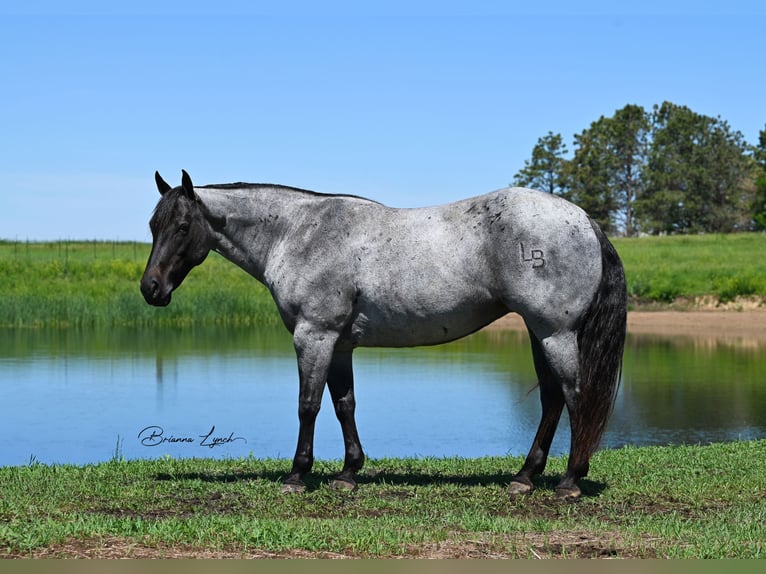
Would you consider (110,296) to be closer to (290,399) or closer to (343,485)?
(290,399)

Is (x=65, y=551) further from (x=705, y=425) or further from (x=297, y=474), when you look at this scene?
(x=705, y=425)

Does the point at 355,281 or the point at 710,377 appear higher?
the point at 355,281

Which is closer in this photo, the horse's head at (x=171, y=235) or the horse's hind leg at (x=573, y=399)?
the horse's hind leg at (x=573, y=399)

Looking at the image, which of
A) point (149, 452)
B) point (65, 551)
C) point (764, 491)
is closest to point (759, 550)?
point (764, 491)

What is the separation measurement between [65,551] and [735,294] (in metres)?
32.4

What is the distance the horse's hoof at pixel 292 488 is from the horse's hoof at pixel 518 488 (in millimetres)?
1592

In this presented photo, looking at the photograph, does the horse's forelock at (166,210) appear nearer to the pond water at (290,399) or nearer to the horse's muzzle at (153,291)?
the horse's muzzle at (153,291)

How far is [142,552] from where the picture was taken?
18.2ft

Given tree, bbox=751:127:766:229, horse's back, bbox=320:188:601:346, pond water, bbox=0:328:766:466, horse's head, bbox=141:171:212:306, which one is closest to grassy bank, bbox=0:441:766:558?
horse's back, bbox=320:188:601:346

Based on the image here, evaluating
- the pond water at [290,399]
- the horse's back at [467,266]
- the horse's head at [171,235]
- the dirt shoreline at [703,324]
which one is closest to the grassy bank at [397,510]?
the horse's back at [467,266]

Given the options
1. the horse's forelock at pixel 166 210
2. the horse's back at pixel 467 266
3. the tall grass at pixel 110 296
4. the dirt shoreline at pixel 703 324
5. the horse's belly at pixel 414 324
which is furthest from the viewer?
the tall grass at pixel 110 296

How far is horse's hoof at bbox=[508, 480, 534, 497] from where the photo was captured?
7859 mm

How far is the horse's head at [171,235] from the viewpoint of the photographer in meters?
8.34

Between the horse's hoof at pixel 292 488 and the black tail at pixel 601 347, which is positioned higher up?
the black tail at pixel 601 347
